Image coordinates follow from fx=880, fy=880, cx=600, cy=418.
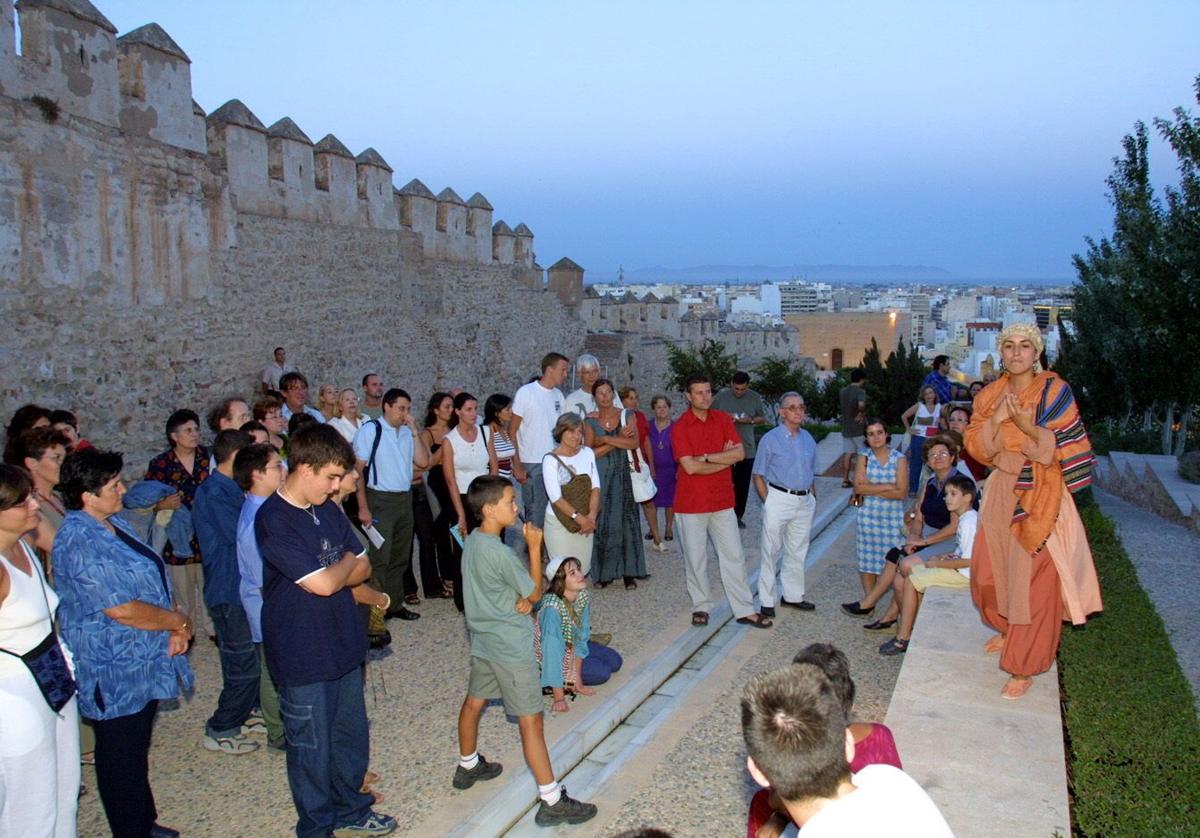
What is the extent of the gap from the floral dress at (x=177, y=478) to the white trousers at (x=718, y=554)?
11.0 feet

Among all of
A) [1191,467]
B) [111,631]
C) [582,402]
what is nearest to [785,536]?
[582,402]

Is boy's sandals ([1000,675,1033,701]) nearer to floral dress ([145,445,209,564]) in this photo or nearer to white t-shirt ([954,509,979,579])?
white t-shirt ([954,509,979,579])

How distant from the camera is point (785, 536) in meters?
7.00

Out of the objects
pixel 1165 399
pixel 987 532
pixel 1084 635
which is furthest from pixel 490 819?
pixel 1165 399

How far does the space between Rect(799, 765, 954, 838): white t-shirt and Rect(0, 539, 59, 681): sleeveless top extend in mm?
2645

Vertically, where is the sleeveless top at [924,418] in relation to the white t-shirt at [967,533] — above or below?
above

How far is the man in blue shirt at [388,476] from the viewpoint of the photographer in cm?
654

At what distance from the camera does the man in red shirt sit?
649 centimetres

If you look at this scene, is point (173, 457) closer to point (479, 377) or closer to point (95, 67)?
point (95, 67)

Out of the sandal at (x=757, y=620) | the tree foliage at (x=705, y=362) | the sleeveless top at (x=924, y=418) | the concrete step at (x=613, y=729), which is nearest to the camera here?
the concrete step at (x=613, y=729)

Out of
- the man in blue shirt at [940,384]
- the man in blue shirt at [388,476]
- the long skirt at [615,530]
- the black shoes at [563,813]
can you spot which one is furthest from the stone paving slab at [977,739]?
the man in blue shirt at [940,384]

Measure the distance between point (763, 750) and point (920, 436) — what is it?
936cm

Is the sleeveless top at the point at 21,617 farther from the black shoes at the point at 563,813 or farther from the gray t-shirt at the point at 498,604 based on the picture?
the black shoes at the point at 563,813

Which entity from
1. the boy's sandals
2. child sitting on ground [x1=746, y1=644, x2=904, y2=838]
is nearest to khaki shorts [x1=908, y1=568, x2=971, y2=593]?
the boy's sandals
